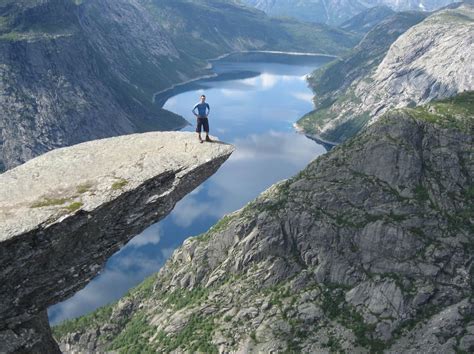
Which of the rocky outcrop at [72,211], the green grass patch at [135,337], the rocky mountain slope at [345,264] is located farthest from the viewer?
the green grass patch at [135,337]

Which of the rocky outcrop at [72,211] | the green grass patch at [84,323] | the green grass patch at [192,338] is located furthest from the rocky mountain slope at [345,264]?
the rocky outcrop at [72,211]

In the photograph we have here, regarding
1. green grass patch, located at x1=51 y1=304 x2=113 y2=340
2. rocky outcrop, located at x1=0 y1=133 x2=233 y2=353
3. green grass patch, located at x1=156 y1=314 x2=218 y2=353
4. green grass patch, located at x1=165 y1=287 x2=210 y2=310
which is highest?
rocky outcrop, located at x1=0 y1=133 x2=233 y2=353

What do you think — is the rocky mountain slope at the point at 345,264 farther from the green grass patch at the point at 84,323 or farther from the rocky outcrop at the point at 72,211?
the rocky outcrop at the point at 72,211

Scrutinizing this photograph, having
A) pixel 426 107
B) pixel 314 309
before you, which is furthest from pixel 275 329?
pixel 426 107

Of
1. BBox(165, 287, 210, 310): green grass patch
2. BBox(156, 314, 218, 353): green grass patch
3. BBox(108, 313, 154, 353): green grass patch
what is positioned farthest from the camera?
BBox(165, 287, 210, 310): green grass patch

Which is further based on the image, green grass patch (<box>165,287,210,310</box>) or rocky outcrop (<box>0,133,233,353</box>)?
green grass patch (<box>165,287,210,310</box>)

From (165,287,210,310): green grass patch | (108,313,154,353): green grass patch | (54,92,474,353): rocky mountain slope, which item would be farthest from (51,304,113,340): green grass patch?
(165,287,210,310): green grass patch

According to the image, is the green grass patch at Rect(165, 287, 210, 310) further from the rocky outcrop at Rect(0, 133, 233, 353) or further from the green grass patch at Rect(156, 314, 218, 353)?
the rocky outcrop at Rect(0, 133, 233, 353)
